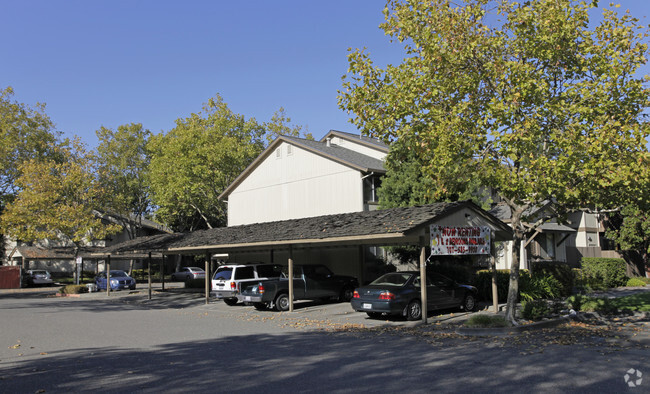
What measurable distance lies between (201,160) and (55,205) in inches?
436

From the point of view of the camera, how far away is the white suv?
2214cm

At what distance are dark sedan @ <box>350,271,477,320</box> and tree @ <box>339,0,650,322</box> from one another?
326 centimetres

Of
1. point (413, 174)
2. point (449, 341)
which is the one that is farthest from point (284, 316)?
point (413, 174)

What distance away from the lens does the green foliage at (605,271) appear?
28.9 meters

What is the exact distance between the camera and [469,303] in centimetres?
1852

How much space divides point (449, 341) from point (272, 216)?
23726 millimetres

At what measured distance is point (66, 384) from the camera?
26.4 feet

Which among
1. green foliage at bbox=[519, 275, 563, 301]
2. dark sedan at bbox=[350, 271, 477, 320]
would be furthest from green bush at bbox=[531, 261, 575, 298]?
dark sedan at bbox=[350, 271, 477, 320]

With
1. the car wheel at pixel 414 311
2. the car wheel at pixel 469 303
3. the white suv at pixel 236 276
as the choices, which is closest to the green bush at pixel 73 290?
the white suv at pixel 236 276

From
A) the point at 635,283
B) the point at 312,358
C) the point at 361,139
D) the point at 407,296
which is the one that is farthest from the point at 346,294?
the point at 635,283

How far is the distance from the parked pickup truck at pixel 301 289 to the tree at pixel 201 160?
21.9m

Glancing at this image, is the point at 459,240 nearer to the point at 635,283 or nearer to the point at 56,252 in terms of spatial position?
the point at 635,283

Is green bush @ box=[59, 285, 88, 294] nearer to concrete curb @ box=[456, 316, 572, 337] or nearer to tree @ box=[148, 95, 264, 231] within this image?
tree @ box=[148, 95, 264, 231]

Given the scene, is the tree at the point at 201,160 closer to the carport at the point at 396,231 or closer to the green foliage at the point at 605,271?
the carport at the point at 396,231
